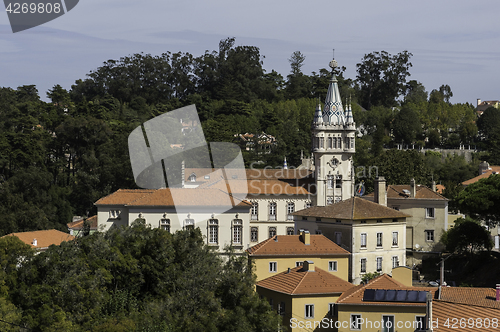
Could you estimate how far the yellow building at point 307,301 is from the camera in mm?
35062

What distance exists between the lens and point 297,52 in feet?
470

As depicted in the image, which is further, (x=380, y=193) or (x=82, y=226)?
(x=82, y=226)

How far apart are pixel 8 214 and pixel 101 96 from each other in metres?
54.3

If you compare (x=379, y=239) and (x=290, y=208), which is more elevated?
(x=379, y=239)

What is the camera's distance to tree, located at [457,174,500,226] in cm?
4958

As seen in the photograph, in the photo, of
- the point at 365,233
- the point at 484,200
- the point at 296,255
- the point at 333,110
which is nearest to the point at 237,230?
the point at 296,255

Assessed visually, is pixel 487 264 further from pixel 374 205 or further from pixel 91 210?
pixel 91 210

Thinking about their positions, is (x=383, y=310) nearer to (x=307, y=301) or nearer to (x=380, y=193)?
(x=307, y=301)

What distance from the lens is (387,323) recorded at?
32625 millimetres

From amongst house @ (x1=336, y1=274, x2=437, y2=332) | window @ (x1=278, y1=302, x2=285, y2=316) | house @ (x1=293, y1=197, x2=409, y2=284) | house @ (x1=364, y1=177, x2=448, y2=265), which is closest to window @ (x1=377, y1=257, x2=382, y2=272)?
house @ (x1=293, y1=197, x2=409, y2=284)

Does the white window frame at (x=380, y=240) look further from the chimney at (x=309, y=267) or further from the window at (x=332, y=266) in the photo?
the chimney at (x=309, y=267)

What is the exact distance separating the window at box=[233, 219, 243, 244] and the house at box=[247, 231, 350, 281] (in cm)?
473

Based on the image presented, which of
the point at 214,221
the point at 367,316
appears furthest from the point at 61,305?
the point at 214,221

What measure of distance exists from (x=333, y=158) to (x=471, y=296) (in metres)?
31.6
